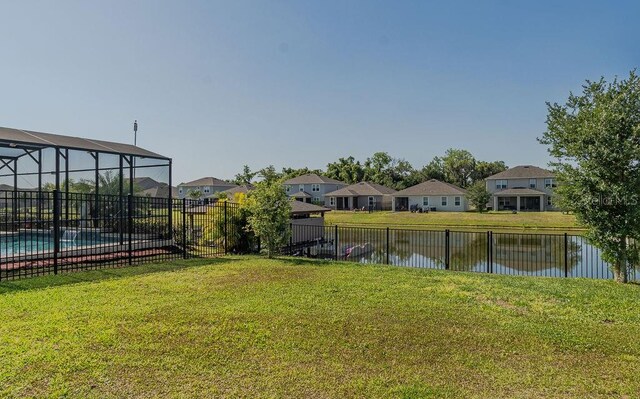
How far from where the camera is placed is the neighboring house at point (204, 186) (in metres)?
58.3

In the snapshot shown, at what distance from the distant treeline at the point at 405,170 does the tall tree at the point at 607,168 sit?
52289mm

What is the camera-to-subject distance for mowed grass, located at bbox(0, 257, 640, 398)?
325 centimetres

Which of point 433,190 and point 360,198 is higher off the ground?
point 433,190

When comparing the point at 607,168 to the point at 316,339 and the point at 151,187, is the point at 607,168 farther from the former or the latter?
the point at 151,187

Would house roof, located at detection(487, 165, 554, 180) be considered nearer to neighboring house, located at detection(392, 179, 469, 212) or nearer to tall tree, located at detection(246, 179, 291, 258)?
neighboring house, located at detection(392, 179, 469, 212)

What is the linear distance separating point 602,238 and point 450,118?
18.9 meters

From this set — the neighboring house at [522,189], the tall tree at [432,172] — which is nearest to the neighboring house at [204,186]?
the tall tree at [432,172]

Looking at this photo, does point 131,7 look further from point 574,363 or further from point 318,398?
point 574,363

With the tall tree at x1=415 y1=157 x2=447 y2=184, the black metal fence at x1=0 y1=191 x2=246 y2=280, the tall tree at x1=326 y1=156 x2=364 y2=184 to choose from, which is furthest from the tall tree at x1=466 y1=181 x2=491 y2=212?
the black metal fence at x1=0 y1=191 x2=246 y2=280

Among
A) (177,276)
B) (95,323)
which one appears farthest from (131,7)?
(95,323)

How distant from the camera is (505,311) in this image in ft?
18.1

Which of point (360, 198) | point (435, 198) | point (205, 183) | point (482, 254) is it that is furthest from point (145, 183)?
point (205, 183)

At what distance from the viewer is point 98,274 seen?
8266mm

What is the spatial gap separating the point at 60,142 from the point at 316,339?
36.7 ft
